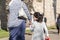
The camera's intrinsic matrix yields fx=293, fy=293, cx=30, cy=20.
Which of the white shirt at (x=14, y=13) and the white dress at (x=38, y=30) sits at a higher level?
the white shirt at (x=14, y=13)

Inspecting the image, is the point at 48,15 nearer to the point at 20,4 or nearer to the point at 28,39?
the point at 28,39

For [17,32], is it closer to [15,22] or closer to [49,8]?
[15,22]

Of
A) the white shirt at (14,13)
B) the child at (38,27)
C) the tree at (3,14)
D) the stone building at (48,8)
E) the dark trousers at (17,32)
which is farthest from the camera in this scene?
the stone building at (48,8)

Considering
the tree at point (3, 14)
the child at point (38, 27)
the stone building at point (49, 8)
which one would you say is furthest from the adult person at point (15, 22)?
the stone building at point (49, 8)

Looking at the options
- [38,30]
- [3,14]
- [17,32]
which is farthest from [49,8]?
[38,30]

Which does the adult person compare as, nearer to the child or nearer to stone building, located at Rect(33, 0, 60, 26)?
the child

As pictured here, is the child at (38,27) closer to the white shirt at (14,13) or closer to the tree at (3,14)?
the white shirt at (14,13)

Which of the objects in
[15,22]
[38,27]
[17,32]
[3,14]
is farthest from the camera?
[3,14]

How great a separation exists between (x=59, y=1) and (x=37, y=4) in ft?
17.8

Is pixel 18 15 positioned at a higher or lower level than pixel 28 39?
higher

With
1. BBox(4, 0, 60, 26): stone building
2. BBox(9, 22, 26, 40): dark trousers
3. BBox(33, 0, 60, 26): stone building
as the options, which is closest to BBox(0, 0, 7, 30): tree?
BBox(4, 0, 60, 26): stone building

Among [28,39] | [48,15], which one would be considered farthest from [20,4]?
[48,15]

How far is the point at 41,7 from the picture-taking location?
81.9ft

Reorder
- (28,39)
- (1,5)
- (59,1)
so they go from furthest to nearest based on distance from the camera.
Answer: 1. (59,1)
2. (1,5)
3. (28,39)
